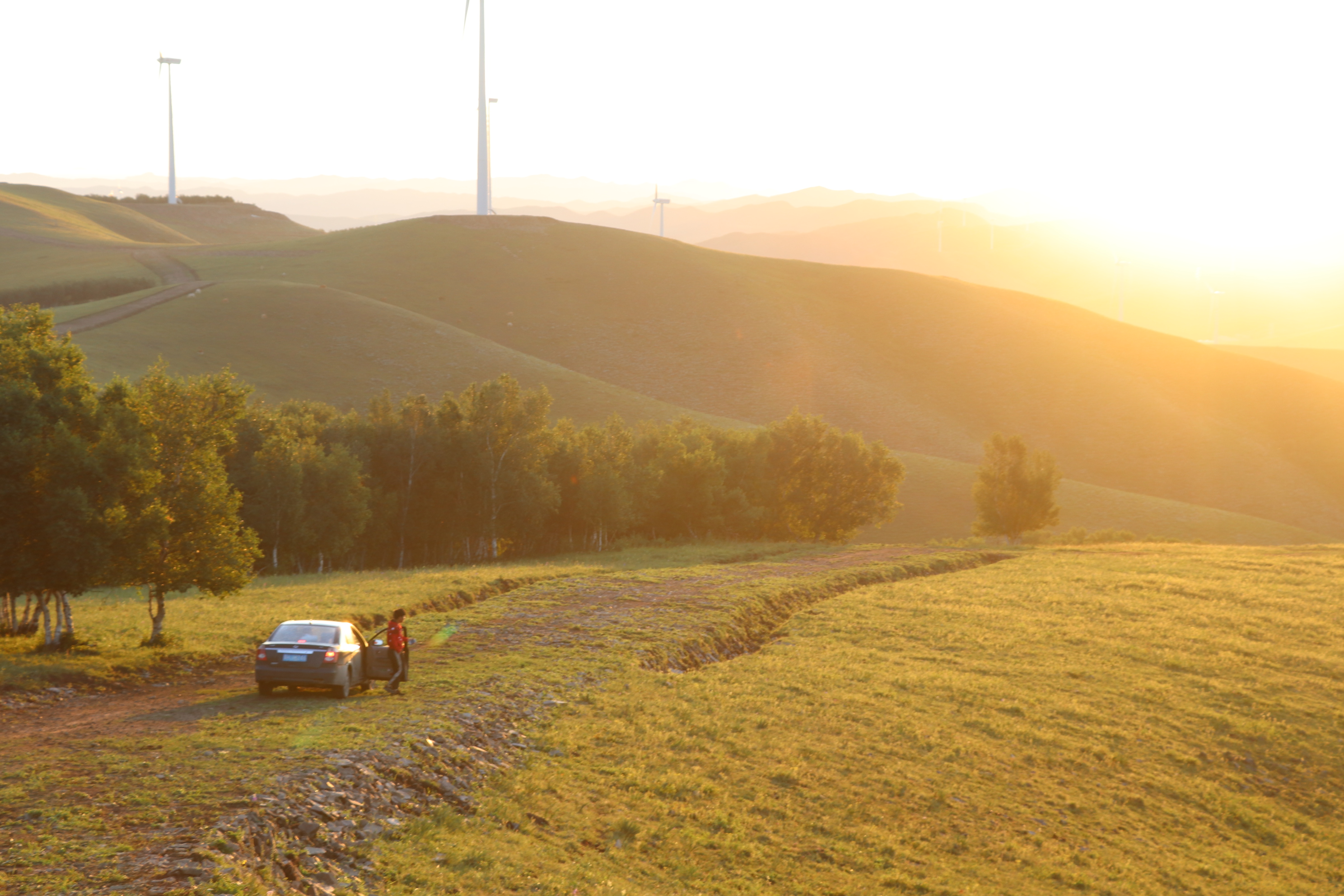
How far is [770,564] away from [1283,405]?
148 m

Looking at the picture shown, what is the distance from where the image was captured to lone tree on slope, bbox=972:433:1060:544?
9294 cm

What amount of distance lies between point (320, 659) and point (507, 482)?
45.8 metres

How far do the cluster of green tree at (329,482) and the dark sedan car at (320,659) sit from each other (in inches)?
305

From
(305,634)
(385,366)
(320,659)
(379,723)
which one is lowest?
(379,723)

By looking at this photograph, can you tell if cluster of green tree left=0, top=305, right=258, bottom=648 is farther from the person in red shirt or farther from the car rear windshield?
the person in red shirt

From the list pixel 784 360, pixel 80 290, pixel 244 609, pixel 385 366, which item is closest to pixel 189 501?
pixel 244 609

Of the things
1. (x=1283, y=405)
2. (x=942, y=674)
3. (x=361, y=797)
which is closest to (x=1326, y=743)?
(x=942, y=674)

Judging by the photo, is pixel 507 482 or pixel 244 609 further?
pixel 507 482

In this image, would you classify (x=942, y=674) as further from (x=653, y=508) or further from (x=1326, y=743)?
(x=653, y=508)

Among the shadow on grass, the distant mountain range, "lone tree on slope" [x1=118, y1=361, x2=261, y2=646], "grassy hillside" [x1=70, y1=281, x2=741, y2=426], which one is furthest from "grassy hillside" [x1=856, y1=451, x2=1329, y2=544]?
the shadow on grass

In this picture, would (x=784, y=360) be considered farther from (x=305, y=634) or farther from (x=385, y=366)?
(x=305, y=634)

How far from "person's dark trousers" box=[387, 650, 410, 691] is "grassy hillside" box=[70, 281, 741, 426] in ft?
274

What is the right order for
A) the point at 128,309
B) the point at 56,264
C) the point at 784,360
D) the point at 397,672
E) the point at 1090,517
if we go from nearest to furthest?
the point at 397,672 → the point at 1090,517 → the point at 128,309 → the point at 784,360 → the point at 56,264

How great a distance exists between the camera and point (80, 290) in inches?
6102
